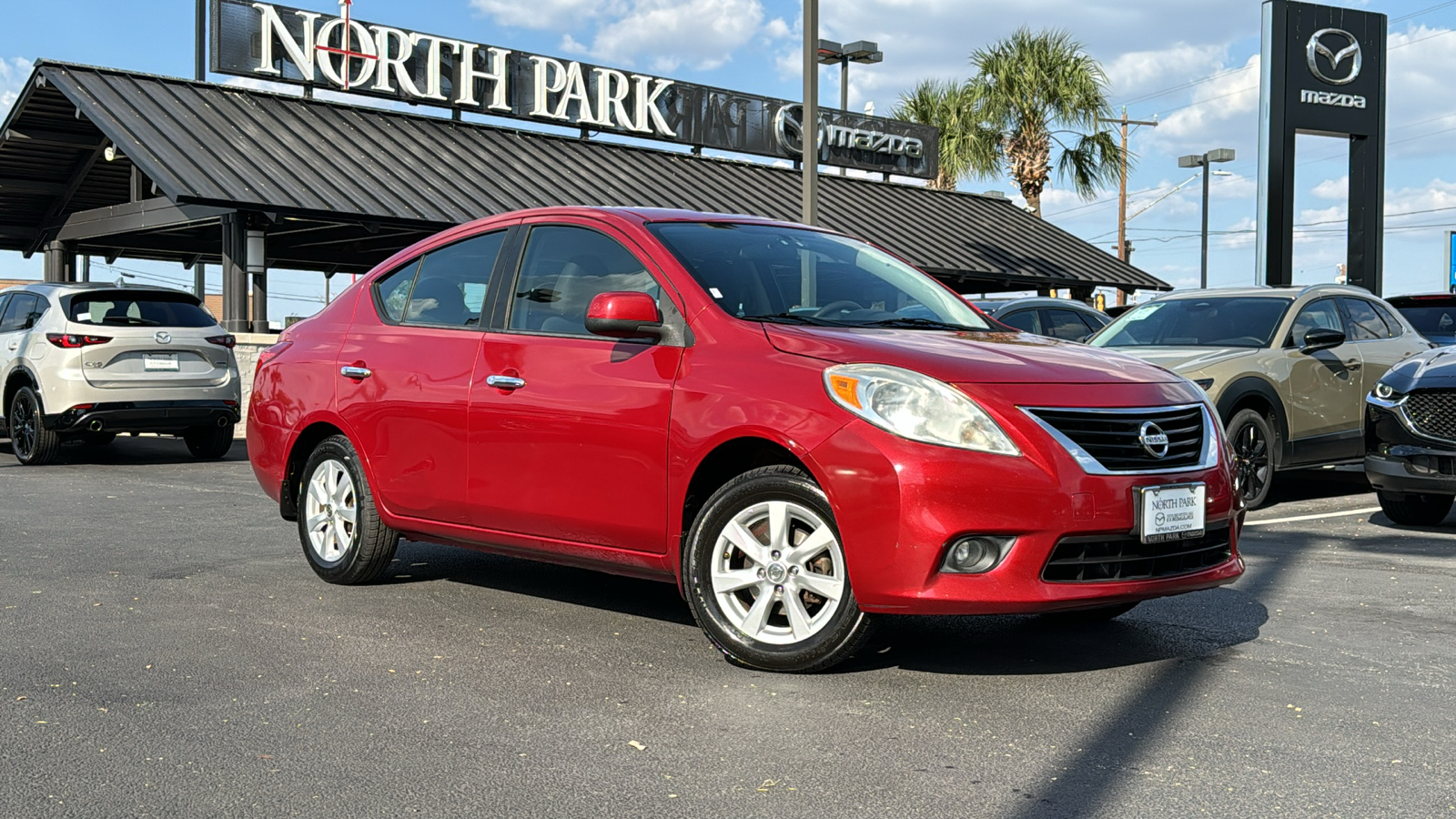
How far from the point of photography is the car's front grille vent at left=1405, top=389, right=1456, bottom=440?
862cm

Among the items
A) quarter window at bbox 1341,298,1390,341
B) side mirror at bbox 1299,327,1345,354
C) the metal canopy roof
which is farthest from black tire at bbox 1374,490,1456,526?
the metal canopy roof

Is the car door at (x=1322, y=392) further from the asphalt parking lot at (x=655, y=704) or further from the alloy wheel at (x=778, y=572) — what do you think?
the alloy wheel at (x=778, y=572)

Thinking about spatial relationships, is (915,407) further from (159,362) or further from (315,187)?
(315,187)

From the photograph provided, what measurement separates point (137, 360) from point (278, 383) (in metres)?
7.31

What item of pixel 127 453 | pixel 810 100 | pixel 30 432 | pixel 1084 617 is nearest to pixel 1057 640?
pixel 1084 617

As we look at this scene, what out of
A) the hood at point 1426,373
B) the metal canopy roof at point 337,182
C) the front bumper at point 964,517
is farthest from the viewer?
the metal canopy roof at point 337,182

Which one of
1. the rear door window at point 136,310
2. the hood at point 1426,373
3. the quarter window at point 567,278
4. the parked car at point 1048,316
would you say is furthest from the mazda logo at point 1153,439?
the rear door window at point 136,310

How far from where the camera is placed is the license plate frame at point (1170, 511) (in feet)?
15.2

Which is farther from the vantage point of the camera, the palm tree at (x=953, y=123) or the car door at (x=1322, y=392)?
the palm tree at (x=953, y=123)

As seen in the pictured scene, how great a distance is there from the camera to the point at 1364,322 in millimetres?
11102

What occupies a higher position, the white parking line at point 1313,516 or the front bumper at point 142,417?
the front bumper at point 142,417

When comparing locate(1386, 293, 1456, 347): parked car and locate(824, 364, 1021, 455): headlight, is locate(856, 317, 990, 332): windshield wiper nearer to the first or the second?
locate(824, 364, 1021, 455): headlight

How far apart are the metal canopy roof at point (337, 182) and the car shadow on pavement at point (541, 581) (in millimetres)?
11244

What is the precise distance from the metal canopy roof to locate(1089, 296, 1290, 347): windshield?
11.4 m
